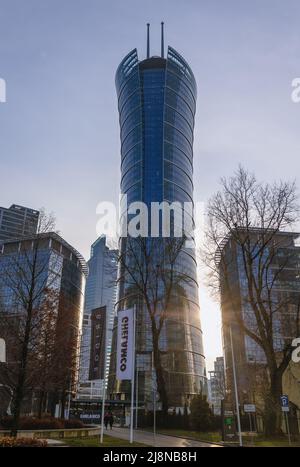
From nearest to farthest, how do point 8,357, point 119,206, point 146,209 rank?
point 8,357 → point 146,209 → point 119,206

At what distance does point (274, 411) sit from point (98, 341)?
1587 centimetres

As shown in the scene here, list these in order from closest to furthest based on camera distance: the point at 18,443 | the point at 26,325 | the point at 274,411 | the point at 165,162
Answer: the point at 18,443
the point at 26,325
the point at 274,411
the point at 165,162

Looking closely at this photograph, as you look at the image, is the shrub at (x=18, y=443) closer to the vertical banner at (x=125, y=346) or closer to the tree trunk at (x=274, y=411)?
the vertical banner at (x=125, y=346)

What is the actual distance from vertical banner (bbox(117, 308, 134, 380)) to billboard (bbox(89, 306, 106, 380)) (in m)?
14.3

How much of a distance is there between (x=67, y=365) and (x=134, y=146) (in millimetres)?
73266

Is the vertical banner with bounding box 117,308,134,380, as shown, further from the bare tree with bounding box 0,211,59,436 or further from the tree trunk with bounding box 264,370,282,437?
the tree trunk with bounding box 264,370,282,437

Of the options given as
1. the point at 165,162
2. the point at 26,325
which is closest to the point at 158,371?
the point at 26,325

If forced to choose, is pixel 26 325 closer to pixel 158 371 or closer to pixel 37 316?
pixel 37 316

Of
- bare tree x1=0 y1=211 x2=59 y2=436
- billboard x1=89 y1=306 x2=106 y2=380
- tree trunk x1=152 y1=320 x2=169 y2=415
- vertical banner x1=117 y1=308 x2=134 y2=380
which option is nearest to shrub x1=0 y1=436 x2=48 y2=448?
bare tree x1=0 y1=211 x2=59 y2=436

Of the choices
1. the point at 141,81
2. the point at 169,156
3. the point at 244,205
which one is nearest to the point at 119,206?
the point at 169,156

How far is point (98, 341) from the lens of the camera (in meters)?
34.2

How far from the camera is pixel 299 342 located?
1014 inches

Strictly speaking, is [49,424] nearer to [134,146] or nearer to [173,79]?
[134,146]
